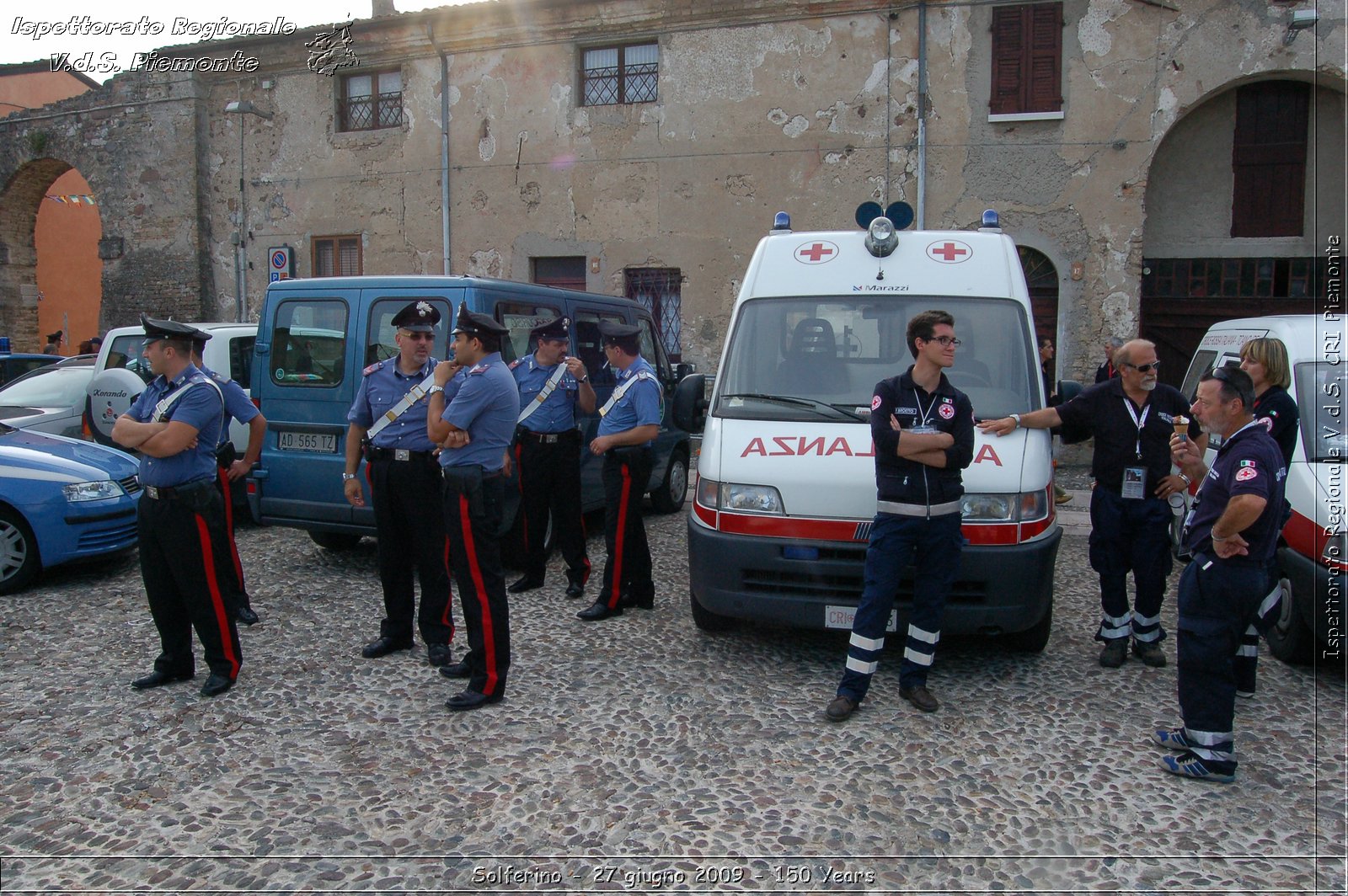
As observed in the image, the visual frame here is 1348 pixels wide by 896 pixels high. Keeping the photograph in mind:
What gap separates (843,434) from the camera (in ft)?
16.1

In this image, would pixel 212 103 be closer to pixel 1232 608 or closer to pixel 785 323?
pixel 785 323

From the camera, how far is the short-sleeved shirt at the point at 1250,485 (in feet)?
11.7

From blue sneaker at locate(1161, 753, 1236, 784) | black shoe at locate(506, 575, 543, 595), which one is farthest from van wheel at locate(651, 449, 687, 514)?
blue sneaker at locate(1161, 753, 1236, 784)

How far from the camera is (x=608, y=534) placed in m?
6.04

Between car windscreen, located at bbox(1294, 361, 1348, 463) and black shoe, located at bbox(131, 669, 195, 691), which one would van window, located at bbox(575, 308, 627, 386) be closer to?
black shoe, located at bbox(131, 669, 195, 691)

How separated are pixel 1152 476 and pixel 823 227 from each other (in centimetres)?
996

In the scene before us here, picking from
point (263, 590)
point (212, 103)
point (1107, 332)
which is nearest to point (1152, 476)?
point (263, 590)

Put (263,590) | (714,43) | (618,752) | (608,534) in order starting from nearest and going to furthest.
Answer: (618,752)
(608,534)
(263,590)
(714,43)

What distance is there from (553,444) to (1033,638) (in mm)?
3276

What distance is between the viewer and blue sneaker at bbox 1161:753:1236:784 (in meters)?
3.74

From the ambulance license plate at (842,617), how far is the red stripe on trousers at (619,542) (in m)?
1.69

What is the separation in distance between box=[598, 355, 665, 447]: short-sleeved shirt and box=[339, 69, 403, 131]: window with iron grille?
12.9 meters

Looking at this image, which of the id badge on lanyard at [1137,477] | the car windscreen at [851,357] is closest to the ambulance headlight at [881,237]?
the car windscreen at [851,357]

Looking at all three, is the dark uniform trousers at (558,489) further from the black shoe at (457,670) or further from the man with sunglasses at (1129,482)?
the man with sunglasses at (1129,482)
